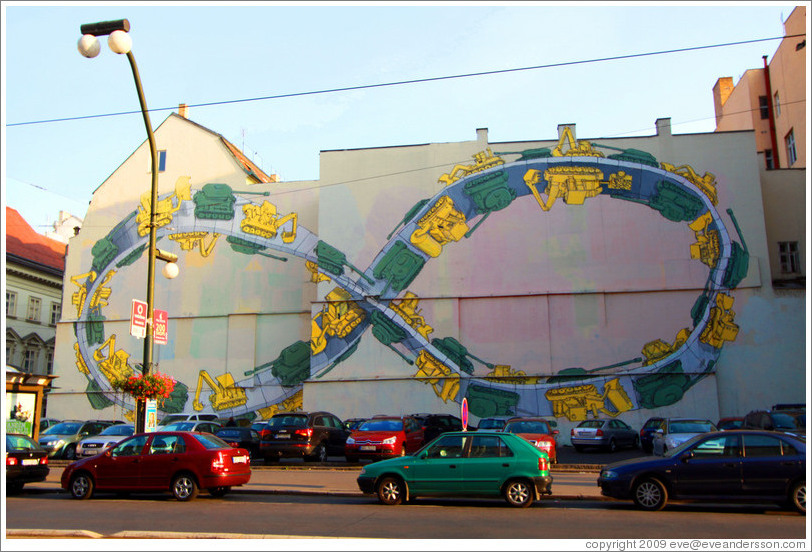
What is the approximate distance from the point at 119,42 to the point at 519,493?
443 inches

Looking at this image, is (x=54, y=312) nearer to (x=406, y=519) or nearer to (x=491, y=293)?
(x=491, y=293)

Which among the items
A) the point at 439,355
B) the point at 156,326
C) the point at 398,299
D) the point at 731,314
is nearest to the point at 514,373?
the point at 439,355

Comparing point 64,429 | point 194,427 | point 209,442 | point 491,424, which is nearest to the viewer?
point 209,442

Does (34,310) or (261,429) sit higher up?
(34,310)

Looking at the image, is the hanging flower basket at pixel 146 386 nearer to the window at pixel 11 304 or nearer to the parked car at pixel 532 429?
the parked car at pixel 532 429

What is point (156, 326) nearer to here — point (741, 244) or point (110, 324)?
point (110, 324)

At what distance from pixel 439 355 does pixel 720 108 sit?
31.4 m

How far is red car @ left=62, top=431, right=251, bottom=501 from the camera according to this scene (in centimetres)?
1473

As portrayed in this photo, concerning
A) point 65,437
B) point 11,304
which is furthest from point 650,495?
point 11,304

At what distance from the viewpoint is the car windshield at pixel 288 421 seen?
79.7 feet

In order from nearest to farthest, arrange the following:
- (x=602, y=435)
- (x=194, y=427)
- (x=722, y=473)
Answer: (x=722, y=473) < (x=194, y=427) < (x=602, y=435)

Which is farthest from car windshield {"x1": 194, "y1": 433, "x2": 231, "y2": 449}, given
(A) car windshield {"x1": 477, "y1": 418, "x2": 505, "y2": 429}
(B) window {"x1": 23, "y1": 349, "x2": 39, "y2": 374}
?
(B) window {"x1": 23, "y1": 349, "x2": 39, "y2": 374}

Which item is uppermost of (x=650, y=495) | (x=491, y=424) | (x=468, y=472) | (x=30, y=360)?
(x=30, y=360)

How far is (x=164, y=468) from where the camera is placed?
48.9ft
